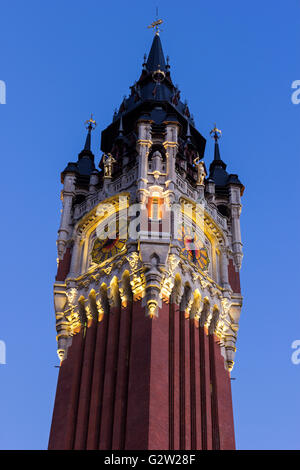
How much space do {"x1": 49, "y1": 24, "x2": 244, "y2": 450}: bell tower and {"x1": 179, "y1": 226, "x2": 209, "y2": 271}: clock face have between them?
0.09m

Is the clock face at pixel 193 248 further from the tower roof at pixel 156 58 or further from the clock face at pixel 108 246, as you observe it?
the tower roof at pixel 156 58

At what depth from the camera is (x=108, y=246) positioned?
4316 cm

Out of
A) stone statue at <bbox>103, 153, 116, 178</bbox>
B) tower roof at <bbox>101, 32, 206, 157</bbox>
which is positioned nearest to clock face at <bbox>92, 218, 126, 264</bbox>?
stone statue at <bbox>103, 153, 116, 178</bbox>

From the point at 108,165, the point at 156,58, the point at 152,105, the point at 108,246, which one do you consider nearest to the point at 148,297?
the point at 108,246

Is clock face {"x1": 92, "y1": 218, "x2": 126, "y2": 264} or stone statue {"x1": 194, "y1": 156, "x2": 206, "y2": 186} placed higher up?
stone statue {"x1": 194, "y1": 156, "x2": 206, "y2": 186}

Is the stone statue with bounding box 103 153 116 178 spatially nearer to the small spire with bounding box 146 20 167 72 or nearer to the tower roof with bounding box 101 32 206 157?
the tower roof with bounding box 101 32 206 157

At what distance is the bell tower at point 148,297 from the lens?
3553 centimetres

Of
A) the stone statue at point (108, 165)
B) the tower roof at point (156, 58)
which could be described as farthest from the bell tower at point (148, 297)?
the tower roof at point (156, 58)

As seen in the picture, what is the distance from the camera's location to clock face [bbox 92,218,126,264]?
42.1 metres

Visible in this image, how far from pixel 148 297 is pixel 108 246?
6198mm

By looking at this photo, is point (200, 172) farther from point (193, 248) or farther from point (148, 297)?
point (148, 297)

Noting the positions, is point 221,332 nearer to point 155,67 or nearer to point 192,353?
point 192,353
